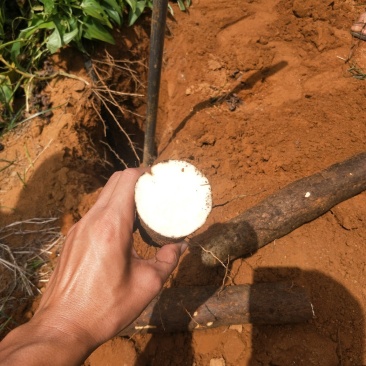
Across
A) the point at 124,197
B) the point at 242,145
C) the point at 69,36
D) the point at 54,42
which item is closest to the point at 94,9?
the point at 69,36

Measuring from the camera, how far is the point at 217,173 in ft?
7.53

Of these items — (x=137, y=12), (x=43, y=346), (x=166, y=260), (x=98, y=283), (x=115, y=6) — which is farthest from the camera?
(x=137, y=12)

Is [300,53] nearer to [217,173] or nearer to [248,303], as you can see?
[217,173]

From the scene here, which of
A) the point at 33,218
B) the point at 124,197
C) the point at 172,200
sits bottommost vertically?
the point at 33,218

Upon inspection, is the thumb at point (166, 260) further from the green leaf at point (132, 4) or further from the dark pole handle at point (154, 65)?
the green leaf at point (132, 4)

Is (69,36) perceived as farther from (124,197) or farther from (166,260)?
(166,260)

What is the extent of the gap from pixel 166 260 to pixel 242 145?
131 cm

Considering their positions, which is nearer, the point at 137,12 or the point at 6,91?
the point at 6,91

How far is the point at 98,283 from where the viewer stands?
1.13 meters

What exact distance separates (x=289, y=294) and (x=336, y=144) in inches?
45.9

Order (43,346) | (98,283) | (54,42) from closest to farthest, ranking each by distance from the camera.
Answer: (43,346), (98,283), (54,42)

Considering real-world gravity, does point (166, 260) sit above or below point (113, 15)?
below

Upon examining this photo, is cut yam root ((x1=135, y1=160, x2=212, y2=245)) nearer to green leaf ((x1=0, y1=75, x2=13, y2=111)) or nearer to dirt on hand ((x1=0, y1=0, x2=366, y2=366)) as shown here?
dirt on hand ((x1=0, y1=0, x2=366, y2=366))

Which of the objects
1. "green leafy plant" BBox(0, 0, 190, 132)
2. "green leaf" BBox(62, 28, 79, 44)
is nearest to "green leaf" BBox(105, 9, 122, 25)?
"green leafy plant" BBox(0, 0, 190, 132)
